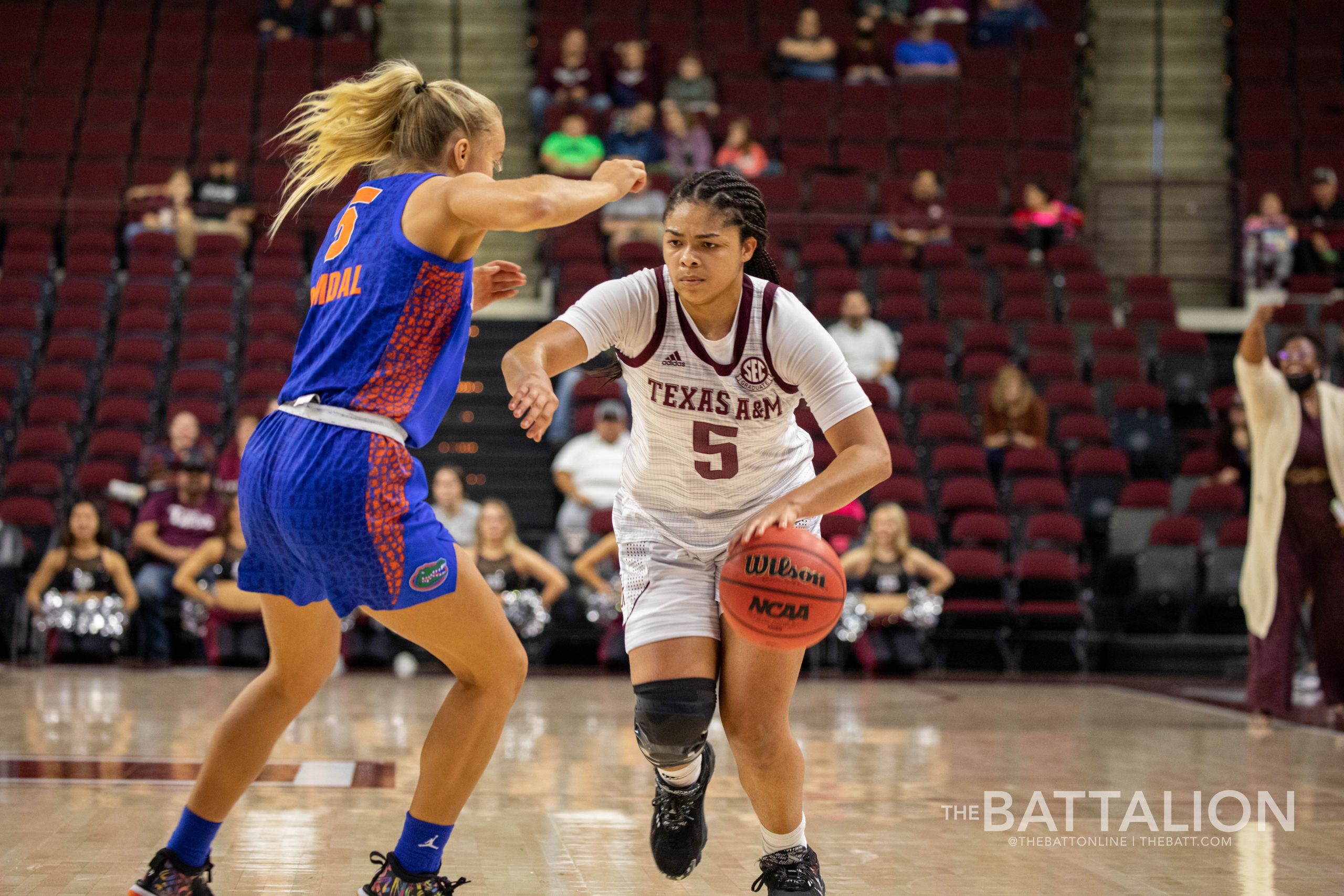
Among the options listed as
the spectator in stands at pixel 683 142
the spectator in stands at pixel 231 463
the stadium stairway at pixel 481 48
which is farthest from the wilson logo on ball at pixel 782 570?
the stadium stairway at pixel 481 48

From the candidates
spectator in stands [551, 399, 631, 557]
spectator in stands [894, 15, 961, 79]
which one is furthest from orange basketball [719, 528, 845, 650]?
spectator in stands [894, 15, 961, 79]

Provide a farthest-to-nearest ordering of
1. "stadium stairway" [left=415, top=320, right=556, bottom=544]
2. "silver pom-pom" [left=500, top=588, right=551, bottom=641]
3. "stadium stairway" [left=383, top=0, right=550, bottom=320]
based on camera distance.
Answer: "stadium stairway" [left=383, top=0, right=550, bottom=320] < "stadium stairway" [left=415, top=320, right=556, bottom=544] < "silver pom-pom" [left=500, top=588, right=551, bottom=641]

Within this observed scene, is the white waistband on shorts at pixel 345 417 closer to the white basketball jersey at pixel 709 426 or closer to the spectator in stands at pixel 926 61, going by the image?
the white basketball jersey at pixel 709 426

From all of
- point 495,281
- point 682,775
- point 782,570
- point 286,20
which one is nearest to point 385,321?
point 495,281

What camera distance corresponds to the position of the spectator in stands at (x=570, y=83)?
43.5 ft

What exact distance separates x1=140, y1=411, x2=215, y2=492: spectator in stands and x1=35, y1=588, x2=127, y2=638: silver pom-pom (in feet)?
2.93

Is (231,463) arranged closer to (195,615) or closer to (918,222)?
(195,615)

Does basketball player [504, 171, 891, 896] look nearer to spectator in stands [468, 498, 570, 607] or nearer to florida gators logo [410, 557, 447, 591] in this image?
florida gators logo [410, 557, 447, 591]

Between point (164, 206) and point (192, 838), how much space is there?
10.8 metres

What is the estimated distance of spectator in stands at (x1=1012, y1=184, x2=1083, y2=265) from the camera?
12734mm

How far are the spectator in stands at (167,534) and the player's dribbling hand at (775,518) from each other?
719cm

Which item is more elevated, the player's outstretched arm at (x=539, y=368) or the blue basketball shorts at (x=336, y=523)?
the player's outstretched arm at (x=539, y=368)

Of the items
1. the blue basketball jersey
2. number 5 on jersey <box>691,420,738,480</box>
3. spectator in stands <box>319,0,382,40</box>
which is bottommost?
number 5 on jersey <box>691,420,738,480</box>

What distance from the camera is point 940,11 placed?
47.6 ft
